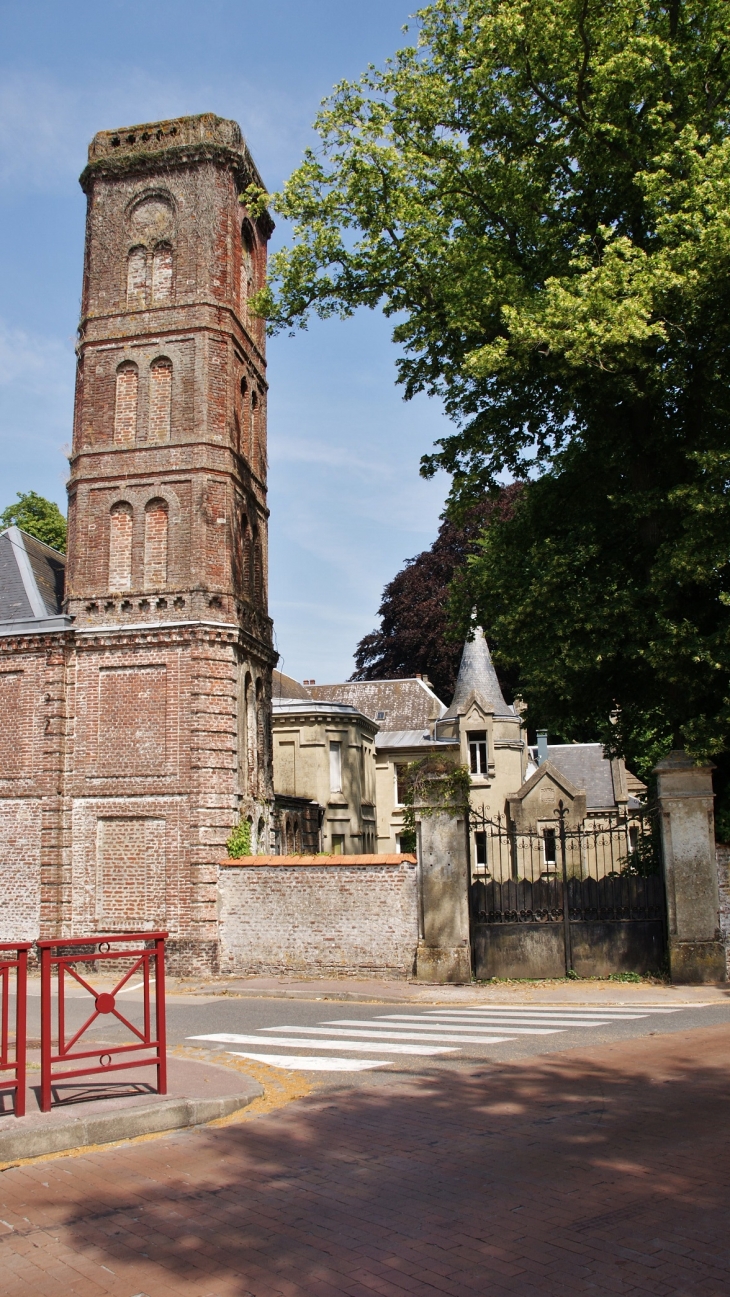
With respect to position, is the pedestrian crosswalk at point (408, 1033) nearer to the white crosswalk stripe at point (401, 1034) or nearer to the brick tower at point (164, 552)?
the white crosswalk stripe at point (401, 1034)

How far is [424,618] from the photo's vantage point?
50.1 metres

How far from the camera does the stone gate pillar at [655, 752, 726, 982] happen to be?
16.0 m

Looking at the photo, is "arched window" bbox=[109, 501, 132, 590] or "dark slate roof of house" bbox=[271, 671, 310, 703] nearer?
"arched window" bbox=[109, 501, 132, 590]

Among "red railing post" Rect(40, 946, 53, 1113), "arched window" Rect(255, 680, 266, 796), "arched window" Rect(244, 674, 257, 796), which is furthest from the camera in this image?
"arched window" Rect(255, 680, 266, 796)

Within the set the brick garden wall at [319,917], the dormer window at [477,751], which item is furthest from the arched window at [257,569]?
the dormer window at [477,751]

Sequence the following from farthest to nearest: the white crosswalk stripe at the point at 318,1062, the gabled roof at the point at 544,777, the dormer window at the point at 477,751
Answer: the dormer window at the point at 477,751 < the gabled roof at the point at 544,777 < the white crosswalk stripe at the point at 318,1062

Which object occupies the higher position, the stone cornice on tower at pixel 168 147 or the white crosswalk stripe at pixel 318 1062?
the stone cornice on tower at pixel 168 147

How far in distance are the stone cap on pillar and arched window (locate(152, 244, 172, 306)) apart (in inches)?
602

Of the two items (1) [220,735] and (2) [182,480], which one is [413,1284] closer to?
(1) [220,735]

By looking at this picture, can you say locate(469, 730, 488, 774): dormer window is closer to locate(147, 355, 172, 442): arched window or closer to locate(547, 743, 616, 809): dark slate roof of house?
Answer: locate(547, 743, 616, 809): dark slate roof of house

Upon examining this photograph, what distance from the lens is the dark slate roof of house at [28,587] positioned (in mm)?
22516

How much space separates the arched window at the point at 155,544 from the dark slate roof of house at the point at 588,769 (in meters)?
25.6

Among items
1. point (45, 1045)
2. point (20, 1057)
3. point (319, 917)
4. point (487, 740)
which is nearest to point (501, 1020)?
point (319, 917)

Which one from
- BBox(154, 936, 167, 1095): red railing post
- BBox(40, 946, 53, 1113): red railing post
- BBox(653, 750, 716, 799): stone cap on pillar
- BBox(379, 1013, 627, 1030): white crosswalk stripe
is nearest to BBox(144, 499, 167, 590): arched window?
BBox(653, 750, 716, 799): stone cap on pillar
